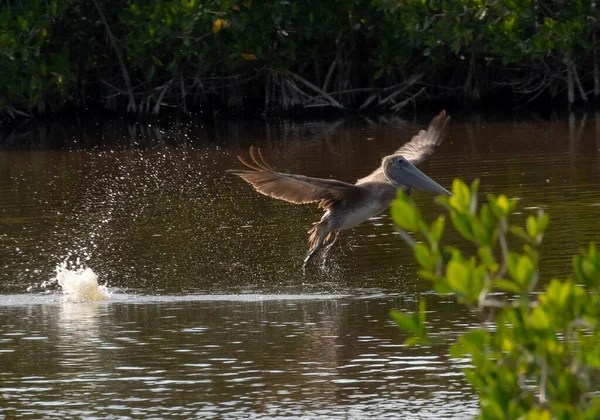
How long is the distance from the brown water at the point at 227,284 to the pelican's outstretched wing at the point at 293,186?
2.01 ft

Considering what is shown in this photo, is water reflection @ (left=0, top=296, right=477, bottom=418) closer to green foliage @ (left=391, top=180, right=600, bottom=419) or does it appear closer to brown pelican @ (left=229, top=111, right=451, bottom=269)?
brown pelican @ (left=229, top=111, right=451, bottom=269)

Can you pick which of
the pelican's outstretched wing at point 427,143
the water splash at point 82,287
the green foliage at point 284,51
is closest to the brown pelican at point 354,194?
the pelican's outstretched wing at point 427,143

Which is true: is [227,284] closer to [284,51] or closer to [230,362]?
[230,362]

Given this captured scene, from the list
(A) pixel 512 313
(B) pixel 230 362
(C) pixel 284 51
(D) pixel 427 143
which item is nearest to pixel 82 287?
(B) pixel 230 362

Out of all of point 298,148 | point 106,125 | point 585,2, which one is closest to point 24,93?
point 106,125

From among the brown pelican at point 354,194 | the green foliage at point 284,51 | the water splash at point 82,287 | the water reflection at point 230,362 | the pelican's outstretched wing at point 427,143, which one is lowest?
the water reflection at point 230,362

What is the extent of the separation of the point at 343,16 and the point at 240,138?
357cm

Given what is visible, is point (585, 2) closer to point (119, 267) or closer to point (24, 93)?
point (24, 93)

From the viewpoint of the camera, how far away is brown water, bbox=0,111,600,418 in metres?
6.07

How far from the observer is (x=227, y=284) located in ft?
28.7

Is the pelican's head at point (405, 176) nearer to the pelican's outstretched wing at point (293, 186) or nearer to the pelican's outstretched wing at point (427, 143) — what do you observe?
the pelican's outstretched wing at point (293, 186)

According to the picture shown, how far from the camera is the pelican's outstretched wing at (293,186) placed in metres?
7.90

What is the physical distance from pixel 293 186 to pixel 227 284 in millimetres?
983

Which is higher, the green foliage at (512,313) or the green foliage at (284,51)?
the green foliage at (284,51)
